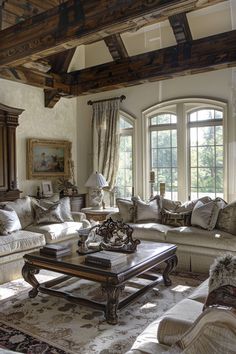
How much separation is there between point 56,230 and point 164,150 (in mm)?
2923

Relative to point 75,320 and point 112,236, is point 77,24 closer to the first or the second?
point 112,236

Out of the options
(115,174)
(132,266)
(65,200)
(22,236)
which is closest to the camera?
(132,266)

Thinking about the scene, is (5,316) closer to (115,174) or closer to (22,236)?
(22,236)

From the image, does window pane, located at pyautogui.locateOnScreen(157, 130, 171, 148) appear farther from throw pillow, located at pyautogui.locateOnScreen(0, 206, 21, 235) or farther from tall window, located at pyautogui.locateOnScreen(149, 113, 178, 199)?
throw pillow, located at pyautogui.locateOnScreen(0, 206, 21, 235)

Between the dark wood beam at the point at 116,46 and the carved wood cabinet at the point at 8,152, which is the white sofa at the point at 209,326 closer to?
the carved wood cabinet at the point at 8,152

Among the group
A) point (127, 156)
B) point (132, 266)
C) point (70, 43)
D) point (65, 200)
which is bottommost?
point (132, 266)

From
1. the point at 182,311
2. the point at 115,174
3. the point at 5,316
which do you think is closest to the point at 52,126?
the point at 115,174

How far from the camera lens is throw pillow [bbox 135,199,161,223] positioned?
5.43m

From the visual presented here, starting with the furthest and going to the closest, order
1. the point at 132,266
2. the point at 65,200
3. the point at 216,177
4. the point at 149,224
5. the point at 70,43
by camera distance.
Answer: the point at 216,177, the point at 65,200, the point at 149,224, the point at 70,43, the point at 132,266

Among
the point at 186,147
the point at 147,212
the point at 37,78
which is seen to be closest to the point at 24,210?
the point at 147,212

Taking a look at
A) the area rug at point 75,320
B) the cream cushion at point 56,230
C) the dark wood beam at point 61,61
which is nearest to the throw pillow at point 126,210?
the cream cushion at point 56,230

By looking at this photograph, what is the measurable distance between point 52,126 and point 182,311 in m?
5.89

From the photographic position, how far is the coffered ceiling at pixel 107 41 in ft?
11.1

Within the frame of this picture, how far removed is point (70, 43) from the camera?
152 inches
